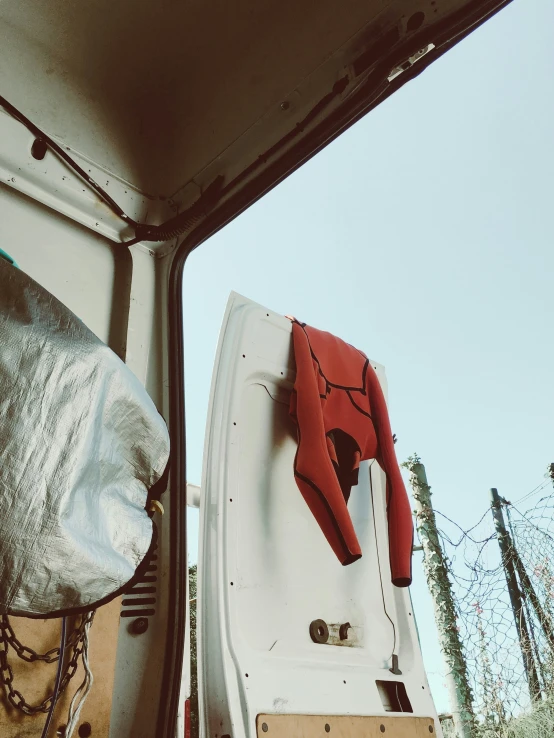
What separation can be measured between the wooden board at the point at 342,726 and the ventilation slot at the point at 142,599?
0.42 m

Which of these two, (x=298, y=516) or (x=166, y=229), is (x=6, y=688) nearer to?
(x=298, y=516)

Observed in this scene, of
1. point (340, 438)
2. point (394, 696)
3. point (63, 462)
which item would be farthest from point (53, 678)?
point (340, 438)

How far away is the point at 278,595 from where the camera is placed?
1.79 m

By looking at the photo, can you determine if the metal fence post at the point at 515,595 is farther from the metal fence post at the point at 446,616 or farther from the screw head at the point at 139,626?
the screw head at the point at 139,626

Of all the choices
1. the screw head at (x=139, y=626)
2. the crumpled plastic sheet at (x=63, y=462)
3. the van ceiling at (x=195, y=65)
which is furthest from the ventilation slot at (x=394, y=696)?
the van ceiling at (x=195, y=65)

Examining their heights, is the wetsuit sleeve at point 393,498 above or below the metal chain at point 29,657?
above

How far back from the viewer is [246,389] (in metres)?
2.08

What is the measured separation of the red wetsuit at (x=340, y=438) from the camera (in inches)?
75.3

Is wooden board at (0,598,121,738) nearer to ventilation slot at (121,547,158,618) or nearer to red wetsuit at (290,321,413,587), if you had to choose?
ventilation slot at (121,547,158,618)

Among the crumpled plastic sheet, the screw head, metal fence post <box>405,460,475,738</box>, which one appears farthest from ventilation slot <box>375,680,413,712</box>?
metal fence post <box>405,460,475,738</box>

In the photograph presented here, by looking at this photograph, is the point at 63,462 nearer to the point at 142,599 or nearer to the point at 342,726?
the point at 142,599

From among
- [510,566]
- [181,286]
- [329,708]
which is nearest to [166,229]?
[181,286]

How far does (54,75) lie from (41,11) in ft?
0.58

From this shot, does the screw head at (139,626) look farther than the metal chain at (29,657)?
Yes
